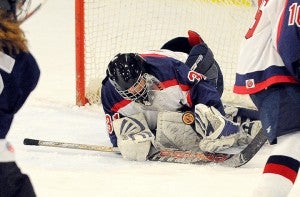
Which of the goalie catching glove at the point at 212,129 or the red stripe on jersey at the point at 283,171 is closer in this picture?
the red stripe on jersey at the point at 283,171

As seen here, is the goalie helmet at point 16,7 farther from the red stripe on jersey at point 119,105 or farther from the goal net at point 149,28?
the goal net at point 149,28

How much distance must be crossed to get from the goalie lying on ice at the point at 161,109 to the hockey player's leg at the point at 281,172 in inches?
46.7

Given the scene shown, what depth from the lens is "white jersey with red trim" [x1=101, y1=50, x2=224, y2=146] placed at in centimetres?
310

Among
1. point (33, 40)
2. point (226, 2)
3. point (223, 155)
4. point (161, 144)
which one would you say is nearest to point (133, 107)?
point (161, 144)

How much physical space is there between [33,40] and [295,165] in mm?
4564

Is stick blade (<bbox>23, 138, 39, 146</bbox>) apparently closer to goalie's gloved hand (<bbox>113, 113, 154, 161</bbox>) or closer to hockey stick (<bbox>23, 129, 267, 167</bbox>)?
hockey stick (<bbox>23, 129, 267, 167</bbox>)

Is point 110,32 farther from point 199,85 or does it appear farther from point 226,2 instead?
point 199,85

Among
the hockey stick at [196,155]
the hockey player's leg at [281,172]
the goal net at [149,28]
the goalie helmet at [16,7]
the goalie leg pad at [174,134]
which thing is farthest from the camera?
the goal net at [149,28]

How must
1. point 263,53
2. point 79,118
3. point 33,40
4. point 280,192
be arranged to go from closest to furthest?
1. point 280,192
2. point 263,53
3. point 79,118
4. point 33,40

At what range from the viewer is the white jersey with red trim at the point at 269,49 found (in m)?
1.75

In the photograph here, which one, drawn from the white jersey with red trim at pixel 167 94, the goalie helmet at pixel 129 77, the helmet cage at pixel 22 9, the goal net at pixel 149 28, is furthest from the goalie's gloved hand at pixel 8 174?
the goal net at pixel 149 28

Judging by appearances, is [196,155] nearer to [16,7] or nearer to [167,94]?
[167,94]

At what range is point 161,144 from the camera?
3.10 meters

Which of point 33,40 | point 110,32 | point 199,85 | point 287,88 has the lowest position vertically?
point 33,40
